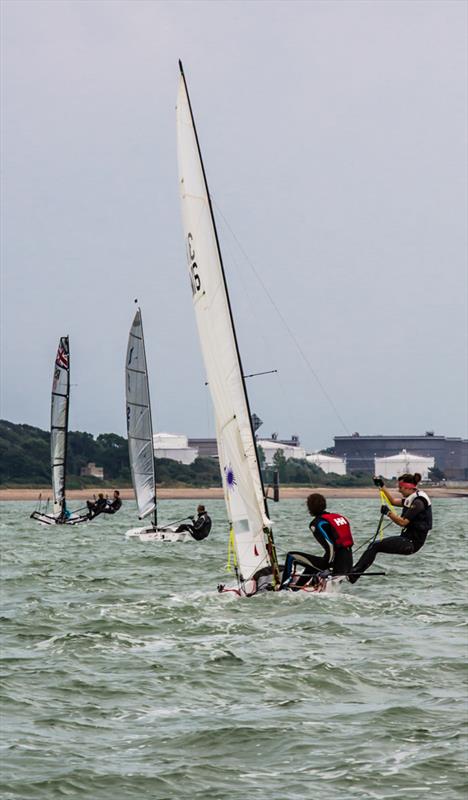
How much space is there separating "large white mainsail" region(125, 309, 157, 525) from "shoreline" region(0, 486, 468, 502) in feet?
203

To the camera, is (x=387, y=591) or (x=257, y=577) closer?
(x=257, y=577)

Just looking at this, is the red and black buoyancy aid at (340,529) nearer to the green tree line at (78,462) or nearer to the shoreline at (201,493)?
the shoreline at (201,493)

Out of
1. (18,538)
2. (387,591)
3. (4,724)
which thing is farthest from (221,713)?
(18,538)

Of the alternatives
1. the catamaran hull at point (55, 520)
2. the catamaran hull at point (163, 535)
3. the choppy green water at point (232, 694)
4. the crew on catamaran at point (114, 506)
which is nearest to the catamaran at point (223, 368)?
the choppy green water at point (232, 694)

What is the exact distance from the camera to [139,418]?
154 feet

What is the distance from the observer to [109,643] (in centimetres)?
1591

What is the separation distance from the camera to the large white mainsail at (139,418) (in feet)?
153

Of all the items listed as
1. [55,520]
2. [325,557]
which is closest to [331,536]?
[325,557]

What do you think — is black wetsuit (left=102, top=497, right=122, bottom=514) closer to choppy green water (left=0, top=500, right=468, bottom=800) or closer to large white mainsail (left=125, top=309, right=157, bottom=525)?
large white mainsail (left=125, top=309, right=157, bottom=525)

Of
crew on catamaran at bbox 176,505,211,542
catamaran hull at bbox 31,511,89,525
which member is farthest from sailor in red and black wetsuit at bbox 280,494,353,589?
catamaran hull at bbox 31,511,89,525

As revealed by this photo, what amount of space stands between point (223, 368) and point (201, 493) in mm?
111824

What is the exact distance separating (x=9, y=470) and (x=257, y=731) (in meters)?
115

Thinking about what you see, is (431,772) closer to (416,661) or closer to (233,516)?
(416,661)

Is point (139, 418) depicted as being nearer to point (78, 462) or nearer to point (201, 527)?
point (201, 527)
